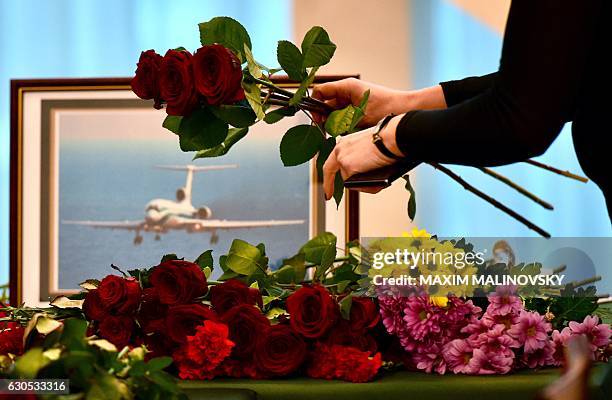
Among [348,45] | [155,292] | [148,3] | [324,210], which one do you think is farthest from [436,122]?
[148,3]

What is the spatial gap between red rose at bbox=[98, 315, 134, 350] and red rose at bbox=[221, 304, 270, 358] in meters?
0.12

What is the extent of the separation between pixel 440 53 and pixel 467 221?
551mm

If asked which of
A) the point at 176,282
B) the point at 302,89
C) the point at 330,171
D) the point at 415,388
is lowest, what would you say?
the point at 415,388

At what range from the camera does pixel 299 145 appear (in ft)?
3.48

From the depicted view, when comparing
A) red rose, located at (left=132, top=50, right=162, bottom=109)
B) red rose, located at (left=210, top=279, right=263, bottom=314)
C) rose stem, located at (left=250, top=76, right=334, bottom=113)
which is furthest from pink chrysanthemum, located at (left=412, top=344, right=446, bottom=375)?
red rose, located at (left=132, top=50, right=162, bottom=109)

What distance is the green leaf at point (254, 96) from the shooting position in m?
0.99

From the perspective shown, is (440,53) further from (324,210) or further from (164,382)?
(164,382)

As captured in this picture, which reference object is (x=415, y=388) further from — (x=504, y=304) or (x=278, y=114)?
(x=278, y=114)

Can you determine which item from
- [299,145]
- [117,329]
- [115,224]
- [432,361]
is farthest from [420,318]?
[115,224]

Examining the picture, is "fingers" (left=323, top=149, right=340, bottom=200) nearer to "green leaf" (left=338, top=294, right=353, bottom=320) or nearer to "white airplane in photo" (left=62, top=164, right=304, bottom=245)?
"green leaf" (left=338, top=294, right=353, bottom=320)

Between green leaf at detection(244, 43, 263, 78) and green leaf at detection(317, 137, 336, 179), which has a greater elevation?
green leaf at detection(244, 43, 263, 78)

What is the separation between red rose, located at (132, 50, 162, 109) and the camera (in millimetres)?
1014

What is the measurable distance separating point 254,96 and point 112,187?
154cm

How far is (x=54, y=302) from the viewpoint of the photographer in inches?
40.9
